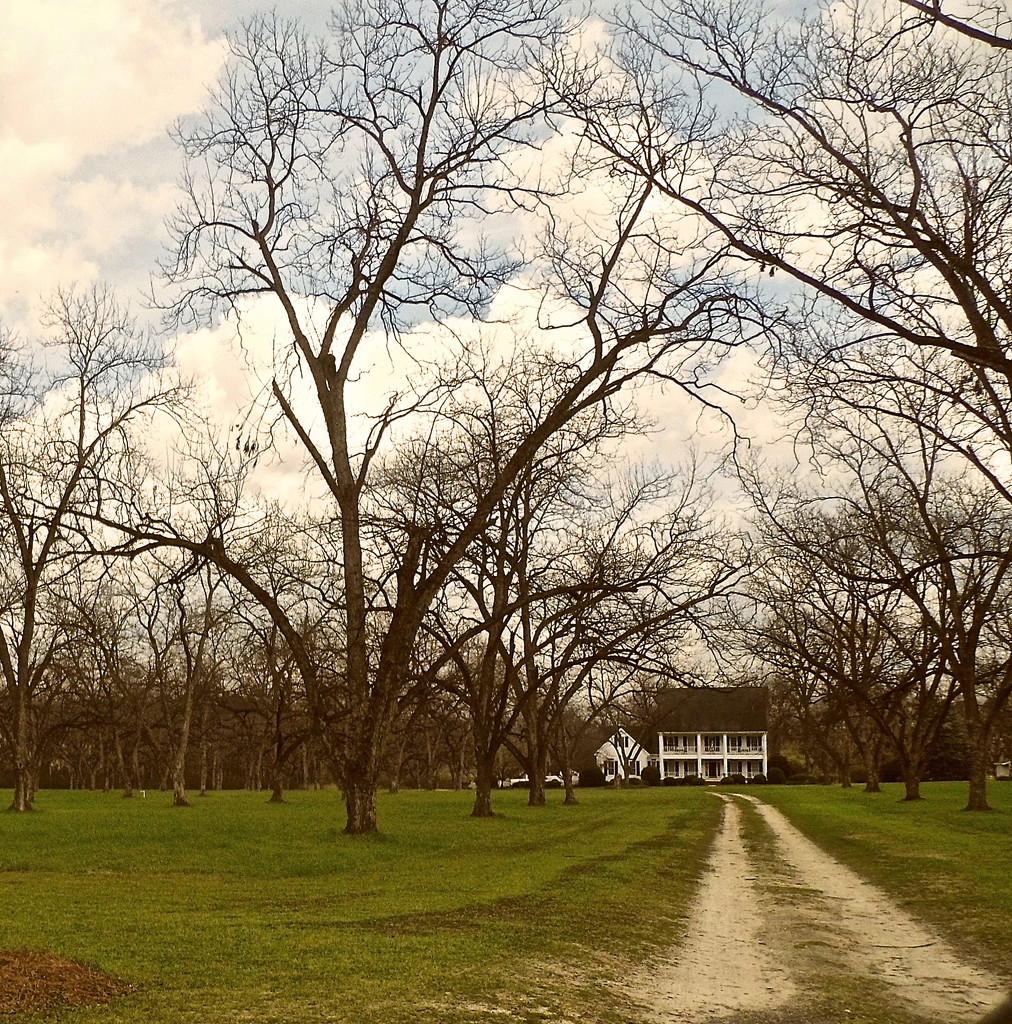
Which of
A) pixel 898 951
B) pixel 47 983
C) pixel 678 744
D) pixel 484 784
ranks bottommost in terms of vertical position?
pixel 678 744

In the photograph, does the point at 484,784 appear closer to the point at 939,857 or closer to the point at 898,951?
the point at 939,857

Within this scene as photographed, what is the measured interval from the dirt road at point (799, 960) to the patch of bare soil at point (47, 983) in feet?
12.0

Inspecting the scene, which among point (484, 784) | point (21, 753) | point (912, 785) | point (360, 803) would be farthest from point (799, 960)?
point (912, 785)

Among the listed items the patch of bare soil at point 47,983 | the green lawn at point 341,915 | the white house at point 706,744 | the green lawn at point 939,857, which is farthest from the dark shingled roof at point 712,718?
the patch of bare soil at point 47,983

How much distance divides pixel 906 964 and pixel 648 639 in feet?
44.0

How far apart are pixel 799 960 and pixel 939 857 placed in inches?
405

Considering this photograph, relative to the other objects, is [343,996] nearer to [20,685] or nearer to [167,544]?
[167,544]

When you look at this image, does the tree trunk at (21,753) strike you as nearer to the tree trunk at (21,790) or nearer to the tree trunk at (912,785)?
the tree trunk at (21,790)

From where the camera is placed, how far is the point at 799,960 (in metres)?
9.52

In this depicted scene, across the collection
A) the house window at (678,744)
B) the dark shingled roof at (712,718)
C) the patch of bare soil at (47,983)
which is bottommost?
the house window at (678,744)

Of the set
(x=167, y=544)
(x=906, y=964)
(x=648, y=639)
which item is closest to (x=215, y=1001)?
(x=906, y=964)

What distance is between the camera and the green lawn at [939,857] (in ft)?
37.4

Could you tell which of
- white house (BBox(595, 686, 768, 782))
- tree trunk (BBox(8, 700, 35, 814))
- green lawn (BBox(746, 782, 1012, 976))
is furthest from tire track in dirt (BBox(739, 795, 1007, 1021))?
white house (BBox(595, 686, 768, 782))

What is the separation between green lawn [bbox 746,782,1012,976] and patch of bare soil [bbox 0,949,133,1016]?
7.23 meters
